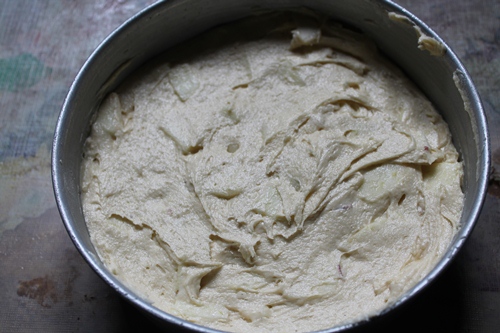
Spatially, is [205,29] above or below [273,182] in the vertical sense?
above

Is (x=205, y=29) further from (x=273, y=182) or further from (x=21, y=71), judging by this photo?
(x=21, y=71)

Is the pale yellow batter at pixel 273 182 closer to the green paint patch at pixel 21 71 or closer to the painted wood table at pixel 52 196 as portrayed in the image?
the painted wood table at pixel 52 196

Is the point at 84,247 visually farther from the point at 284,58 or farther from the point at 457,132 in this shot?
the point at 457,132

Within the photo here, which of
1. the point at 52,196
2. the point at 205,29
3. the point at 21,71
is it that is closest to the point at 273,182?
the point at 205,29

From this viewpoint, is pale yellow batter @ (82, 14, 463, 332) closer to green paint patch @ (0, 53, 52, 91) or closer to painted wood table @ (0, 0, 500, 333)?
painted wood table @ (0, 0, 500, 333)

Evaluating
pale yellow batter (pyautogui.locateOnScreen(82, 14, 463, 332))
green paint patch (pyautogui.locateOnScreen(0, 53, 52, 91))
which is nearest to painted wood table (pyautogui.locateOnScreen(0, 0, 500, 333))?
green paint patch (pyautogui.locateOnScreen(0, 53, 52, 91))

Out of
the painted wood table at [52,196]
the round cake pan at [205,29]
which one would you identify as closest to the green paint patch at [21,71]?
the painted wood table at [52,196]
